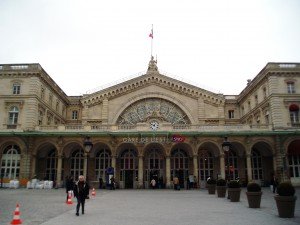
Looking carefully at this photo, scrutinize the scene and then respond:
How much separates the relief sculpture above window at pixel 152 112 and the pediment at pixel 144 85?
2348 mm

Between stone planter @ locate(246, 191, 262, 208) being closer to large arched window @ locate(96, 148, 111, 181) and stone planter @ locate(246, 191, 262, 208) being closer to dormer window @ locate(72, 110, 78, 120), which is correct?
large arched window @ locate(96, 148, 111, 181)

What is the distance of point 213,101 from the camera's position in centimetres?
4822

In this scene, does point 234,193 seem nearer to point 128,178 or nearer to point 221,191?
point 221,191

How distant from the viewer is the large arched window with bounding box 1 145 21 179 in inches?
1535

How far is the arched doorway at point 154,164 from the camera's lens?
42.5 m

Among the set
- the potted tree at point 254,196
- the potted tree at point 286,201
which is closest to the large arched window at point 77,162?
the potted tree at point 254,196

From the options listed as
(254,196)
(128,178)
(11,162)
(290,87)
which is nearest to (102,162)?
(128,178)

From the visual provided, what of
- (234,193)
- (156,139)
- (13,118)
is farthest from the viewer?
(13,118)

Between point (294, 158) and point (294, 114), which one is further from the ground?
point (294, 114)

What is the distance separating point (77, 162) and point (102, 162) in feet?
11.7

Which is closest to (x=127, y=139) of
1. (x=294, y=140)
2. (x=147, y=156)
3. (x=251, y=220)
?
(x=147, y=156)

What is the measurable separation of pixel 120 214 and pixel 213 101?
116 feet

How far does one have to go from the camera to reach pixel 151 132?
3866 centimetres

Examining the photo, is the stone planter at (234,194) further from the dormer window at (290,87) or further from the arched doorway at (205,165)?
the dormer window at (290,87)
